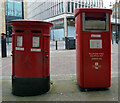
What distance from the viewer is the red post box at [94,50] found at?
3.95 meters

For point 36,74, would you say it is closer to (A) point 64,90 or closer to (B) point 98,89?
(A) point 64,90

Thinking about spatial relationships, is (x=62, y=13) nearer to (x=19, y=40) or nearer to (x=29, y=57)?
(x=19, y=40)

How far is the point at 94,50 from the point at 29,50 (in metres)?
1.65

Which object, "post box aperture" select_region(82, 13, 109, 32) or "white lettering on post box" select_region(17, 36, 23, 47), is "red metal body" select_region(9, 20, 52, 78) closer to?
"white lettering on post box" select_region(17, 36, 23, 47)

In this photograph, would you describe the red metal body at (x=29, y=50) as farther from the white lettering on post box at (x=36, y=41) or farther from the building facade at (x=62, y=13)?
the building facade at (x=62, y=13)

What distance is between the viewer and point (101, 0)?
65.4 m

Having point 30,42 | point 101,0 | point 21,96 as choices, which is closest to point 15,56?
point 30,42

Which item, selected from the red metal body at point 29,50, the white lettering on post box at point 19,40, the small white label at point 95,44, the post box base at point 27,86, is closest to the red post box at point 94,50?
the small white label at point 95,44

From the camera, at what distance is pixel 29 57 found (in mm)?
3803

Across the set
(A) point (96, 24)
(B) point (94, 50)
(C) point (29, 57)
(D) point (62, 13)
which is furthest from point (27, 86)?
(D) point (62, 13)

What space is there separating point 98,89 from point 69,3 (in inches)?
2024

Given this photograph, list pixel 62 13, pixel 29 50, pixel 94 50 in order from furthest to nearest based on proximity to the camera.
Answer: pixel 62 13
pixel 94 50
pixel 29 50

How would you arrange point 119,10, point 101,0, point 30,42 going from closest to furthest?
point 30,42, point 101,0, point 119,10

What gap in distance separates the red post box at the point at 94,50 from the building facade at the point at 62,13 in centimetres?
4729
